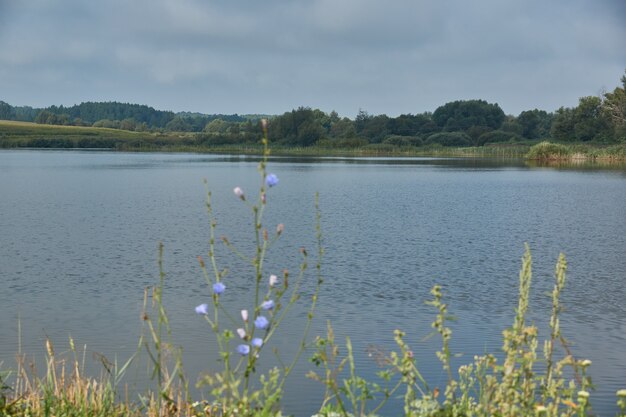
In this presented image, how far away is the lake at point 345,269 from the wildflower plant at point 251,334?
11.8 inches

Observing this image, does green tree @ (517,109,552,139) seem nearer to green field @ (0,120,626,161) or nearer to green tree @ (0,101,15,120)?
green field @ (0,120,626,161)

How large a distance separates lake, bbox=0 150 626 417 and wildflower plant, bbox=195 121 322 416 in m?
0.30

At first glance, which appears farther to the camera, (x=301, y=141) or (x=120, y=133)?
(x=120, y=133)

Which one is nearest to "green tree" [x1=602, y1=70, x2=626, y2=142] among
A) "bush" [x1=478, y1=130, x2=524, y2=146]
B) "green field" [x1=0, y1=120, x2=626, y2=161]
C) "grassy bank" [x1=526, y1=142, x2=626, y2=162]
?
"green field" [x1=0, y1=120, x2=626, y2=161]

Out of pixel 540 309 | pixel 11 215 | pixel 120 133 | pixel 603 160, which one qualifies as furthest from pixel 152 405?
pixel 120 133

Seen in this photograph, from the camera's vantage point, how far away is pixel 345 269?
14492mm

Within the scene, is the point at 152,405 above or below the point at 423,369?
above

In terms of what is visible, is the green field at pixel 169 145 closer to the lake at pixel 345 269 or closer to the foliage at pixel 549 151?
the foliage at pixel 549 151

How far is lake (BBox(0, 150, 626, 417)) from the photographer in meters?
9.36

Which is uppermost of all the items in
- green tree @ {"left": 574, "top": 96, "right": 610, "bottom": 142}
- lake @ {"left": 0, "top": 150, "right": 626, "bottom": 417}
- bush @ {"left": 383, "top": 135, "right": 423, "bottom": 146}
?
green tree @ {"left": 574, "top": 96, "right": 610, "bottom": 142}

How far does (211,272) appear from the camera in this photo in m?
14.4

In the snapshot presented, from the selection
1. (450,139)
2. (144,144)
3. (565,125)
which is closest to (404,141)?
(450,139)

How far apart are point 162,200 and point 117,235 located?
11247 millimetres

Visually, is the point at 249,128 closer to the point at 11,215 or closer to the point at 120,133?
Answer: the point at 120,133
